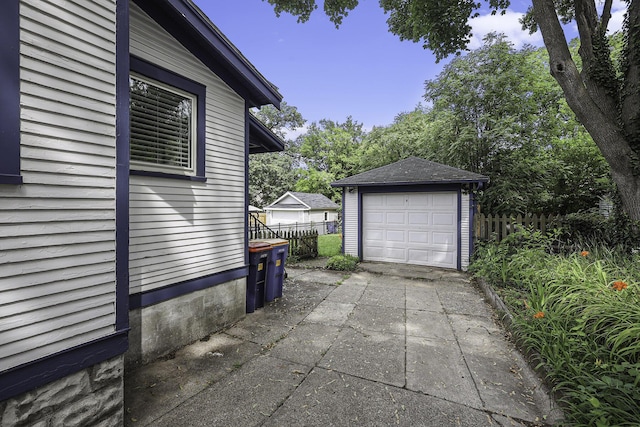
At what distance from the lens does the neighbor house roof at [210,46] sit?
3.31m

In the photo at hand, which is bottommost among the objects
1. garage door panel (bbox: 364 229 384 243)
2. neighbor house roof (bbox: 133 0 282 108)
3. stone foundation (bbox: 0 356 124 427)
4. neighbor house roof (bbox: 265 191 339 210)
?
stone foundation (bbox: 0 356 124 427)

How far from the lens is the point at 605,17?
6.22m

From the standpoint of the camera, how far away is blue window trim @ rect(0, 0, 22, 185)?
Result: 5.72 feet

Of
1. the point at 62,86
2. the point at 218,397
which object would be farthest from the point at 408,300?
the point at 62,86

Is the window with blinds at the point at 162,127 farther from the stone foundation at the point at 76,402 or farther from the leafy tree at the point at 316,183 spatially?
the leafy tree at the point at 316,183

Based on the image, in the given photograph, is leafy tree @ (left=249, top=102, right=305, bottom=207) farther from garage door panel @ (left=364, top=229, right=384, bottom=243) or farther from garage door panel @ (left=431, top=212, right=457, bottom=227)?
garage door panel @ (left=431, top=212, right=457, bottom=227)

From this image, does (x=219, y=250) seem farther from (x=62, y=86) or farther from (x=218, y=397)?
(x=62, y=86)

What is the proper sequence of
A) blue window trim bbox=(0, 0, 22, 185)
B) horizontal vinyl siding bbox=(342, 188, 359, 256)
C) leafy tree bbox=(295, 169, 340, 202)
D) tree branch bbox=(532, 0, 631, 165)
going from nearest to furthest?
blue window trim bbox=(0, 0, 22, 185), tree branch bbox=(532, 0, 631, 165), horizontal vinyl siding bbox=(342, 188, 359, 256), leafy tree bbox=(295, 169, 340, 202)

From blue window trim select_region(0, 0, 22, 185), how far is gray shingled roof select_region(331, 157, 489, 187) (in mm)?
7889

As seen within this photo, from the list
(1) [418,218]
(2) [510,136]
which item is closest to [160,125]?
(1) [418,218]

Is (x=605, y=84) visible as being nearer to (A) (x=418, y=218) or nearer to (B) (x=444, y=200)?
(B) (x=444, y=200)

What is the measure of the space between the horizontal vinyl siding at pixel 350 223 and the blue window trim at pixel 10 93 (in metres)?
8.29

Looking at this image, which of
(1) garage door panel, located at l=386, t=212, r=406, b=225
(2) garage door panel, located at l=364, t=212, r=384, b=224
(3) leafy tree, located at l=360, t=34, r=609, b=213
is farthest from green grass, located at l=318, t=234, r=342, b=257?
(3) leafy tree, located at l=360, t=34, r=609, b=213

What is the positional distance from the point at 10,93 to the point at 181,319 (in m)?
2.85
